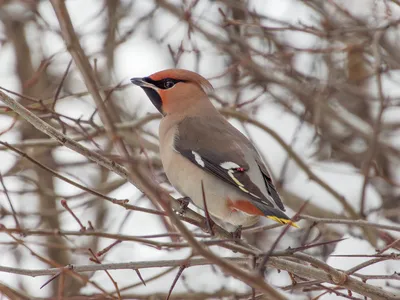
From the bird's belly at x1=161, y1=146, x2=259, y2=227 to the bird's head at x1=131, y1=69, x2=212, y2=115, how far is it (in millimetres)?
638

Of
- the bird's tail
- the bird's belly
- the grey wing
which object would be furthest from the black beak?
the bird's tail

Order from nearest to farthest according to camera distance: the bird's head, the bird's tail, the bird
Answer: the bird's tail, the bird, the bird's head

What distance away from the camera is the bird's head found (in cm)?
484

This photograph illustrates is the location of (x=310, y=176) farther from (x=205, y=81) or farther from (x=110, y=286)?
(x=110, y=286)

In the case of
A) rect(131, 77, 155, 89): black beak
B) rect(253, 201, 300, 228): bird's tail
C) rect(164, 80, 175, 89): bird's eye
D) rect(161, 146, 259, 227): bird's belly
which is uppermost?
rect(164, 80, 175, 89): bird's eye

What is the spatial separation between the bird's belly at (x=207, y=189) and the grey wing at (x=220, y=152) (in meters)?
0.03

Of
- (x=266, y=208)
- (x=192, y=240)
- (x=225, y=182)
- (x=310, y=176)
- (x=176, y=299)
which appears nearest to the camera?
(x=192, y=240)

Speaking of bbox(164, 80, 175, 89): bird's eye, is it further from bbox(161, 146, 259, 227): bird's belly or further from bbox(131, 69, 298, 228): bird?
bbox(161, 146, 259, 227): bird's belly

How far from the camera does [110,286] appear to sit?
16.1ft

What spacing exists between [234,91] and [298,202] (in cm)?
143

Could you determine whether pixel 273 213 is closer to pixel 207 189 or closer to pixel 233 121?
pixel 207 189

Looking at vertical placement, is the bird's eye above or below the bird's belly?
above

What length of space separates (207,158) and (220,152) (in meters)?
0.09

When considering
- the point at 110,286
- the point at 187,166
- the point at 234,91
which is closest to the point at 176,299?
the point at 110,286
